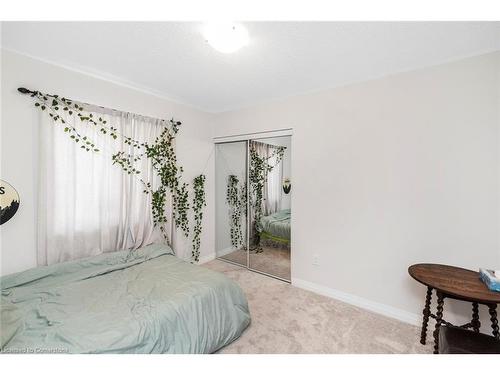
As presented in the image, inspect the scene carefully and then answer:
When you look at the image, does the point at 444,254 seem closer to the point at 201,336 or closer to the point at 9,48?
the point at 201,336

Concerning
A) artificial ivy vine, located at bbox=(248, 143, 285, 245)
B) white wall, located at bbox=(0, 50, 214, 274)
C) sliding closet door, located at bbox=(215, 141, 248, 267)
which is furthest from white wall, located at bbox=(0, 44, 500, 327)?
sliding closet door, located at bbox=(215, 141, 248, 267)

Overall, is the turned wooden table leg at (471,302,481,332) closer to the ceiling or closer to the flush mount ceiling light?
the ceiling

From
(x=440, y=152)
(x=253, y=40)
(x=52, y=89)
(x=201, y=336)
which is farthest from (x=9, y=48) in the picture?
(x=440, y=152)

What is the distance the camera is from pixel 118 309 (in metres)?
1.49

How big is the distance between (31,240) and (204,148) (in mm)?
2210

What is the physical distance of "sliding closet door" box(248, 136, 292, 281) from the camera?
9.49ft

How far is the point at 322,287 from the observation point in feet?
8.54

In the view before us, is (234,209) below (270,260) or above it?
above

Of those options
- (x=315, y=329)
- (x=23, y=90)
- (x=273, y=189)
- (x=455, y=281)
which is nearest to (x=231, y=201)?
(x=273, y=189)

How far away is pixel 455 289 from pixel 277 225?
1.88 m

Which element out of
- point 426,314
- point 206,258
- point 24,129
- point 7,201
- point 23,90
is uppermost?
point 23,90

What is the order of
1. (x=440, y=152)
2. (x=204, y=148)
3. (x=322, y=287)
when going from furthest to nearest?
(x=204, y=148) < (x=322, y=287) < (x=440, y=152)

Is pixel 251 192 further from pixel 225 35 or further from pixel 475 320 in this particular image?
pixel 475 320

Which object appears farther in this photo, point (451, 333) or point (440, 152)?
point (440, 152)
